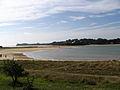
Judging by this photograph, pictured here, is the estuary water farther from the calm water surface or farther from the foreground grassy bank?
the foreground grassy bank

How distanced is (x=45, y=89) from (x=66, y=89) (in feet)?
4.56

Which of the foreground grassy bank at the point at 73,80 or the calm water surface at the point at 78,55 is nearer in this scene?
the foreground grassy bank at the point at 73,80

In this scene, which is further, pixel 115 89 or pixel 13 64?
pixel 13 64

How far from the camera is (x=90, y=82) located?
17.5 meters

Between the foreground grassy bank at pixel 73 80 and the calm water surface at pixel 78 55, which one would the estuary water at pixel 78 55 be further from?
the foreground grassy bank at pixel 73 80

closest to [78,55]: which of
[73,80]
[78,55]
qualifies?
[78,55]

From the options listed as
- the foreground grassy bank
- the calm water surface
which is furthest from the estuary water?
the foreground grassy bank

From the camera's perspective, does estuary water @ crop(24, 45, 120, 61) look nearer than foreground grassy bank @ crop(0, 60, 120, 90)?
No

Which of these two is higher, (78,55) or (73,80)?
(73,80)

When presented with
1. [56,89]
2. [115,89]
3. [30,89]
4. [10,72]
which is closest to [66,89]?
[56,89]

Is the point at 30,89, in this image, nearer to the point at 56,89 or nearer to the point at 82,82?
the point at 56,89

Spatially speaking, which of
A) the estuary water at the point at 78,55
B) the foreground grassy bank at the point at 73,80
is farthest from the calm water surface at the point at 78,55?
the foreground grassy bank at the point at 73,80

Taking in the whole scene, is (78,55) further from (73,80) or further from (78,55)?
(73,80)

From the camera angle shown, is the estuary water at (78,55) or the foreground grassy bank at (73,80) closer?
the foreground grassy bank at (73,80)
